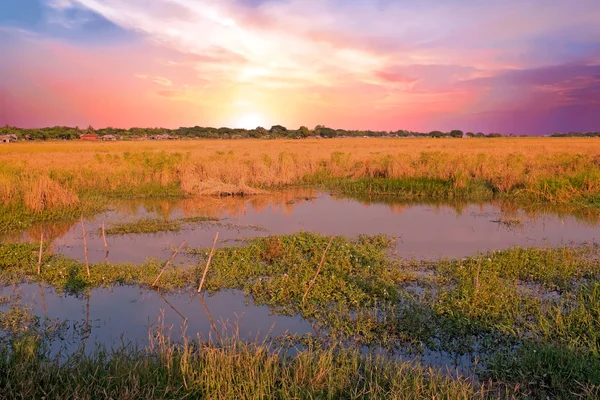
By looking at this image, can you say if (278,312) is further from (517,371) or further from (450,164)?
(450,164)

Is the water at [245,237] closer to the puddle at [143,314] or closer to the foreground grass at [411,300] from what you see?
the puddle at [143,314]

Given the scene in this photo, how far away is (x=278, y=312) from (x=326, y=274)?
1.56m

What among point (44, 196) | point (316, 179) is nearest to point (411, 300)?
point (44, 196)

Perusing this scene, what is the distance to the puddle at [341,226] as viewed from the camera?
10812 mm

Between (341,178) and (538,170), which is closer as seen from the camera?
(538,170)

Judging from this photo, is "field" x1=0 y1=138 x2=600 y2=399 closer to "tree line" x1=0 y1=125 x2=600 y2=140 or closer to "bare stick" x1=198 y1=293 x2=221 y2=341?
"bare stick" x1=198 y1=293 x2=221 y2=341

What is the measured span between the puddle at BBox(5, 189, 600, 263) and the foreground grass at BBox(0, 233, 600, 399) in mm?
1145

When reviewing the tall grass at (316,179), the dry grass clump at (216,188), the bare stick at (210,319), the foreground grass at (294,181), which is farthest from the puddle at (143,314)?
the dry grass clump at (216,188)

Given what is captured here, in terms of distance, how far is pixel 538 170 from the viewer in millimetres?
20172

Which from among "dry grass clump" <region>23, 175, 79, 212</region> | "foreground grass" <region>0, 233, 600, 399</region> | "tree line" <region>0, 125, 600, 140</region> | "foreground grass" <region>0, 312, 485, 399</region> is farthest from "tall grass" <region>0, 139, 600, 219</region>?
"tree line" <region>0, 125, 600, 140</region>

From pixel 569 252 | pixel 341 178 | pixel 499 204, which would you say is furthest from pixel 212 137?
pixel 569 252

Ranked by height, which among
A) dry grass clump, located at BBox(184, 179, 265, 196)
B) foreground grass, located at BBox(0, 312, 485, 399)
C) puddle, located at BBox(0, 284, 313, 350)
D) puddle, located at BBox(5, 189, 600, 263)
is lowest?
puddle, located at BBox(0, 284, 313, 350)

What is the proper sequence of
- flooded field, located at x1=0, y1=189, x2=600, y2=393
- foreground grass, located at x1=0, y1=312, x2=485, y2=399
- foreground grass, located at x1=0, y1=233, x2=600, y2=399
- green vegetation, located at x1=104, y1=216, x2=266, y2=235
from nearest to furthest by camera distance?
1. foreground grass, located at x1=0, y1=312, x2=485, y2=399
2. foreground grass, located at x1=0, y1=233, x2=600, y2=399
3. flooded field, located at x1=0, y1=189, x2=600, y2=393
4. green vegetation, located at x1=104, y1=216, x2=266, y2=235

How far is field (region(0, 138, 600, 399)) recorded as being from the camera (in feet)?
15.2
